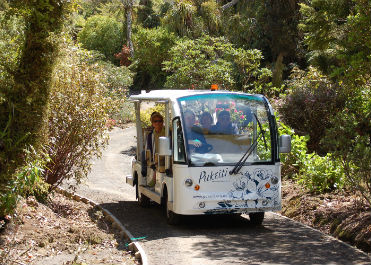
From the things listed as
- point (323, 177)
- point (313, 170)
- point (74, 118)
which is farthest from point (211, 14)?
point (323, 177)

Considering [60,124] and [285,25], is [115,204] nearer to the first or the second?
[60,124]

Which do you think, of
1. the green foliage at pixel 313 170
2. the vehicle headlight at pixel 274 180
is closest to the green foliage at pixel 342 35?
the green foliage at pixel 313 170

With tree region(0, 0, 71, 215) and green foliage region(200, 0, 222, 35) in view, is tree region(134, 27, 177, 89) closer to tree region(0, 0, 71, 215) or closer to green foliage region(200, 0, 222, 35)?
green foliage region(200, 0, 222, 35)

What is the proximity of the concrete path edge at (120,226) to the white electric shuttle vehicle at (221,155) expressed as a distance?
3.22ft

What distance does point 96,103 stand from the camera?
46.9 ft

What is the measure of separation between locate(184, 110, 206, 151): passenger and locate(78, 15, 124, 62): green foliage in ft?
153

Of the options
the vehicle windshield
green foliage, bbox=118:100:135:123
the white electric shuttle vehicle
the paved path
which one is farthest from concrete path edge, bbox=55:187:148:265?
green foliage, bbox=118:100:135:123

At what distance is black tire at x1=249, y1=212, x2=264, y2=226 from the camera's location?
12.3m

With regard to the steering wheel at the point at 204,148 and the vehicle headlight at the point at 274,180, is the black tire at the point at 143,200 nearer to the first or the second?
the steering wheel at the point at 204,148

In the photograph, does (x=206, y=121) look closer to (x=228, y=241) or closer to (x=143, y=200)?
(x=228, y=241)

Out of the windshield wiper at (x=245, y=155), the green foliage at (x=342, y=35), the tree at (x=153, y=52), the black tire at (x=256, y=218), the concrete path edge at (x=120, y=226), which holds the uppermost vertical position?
the tree at (x=153, y=52)

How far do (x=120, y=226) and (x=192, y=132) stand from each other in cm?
241

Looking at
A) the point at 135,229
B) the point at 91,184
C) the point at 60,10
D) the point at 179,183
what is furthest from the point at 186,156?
the point at 91,184

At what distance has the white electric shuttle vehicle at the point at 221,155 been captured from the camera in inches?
452
